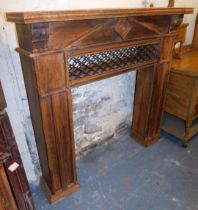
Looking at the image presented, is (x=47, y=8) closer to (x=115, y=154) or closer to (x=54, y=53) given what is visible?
(x=54, y=53)

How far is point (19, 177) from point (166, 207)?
111cm

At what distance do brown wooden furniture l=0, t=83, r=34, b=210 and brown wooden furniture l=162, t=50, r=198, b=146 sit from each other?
1.54 metres

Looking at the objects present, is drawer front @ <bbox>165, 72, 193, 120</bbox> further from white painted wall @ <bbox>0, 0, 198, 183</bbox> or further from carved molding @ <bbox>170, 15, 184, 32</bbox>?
white painted wall @ <bbox>0, 0, 198, 183</bbox>

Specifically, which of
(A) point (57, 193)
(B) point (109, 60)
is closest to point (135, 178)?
(A) point (57, 193)

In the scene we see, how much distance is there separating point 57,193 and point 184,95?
1.45m

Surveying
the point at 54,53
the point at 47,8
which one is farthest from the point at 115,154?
the point at 47,8

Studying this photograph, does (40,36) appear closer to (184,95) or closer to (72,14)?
(72,14)

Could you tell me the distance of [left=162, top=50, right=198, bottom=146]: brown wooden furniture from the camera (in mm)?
1852

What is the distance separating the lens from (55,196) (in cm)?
157

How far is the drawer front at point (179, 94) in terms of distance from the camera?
6.20ft

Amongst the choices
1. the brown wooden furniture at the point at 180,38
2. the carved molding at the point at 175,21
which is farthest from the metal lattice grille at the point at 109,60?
the brown wooden furniture at the point at 180,38

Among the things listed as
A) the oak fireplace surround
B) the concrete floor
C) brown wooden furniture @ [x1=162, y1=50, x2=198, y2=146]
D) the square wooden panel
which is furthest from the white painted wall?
brown wooden furniture @ [x1=162, y1=50, x2=198, y2=146]

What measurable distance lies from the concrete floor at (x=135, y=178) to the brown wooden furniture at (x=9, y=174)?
0.40 metres

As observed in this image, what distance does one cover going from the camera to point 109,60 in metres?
1.45
